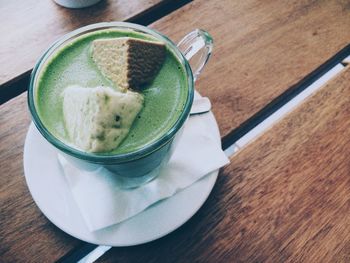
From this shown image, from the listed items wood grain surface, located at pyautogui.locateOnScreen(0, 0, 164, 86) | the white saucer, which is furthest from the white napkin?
wood grain surface, located at pyautogui.locateOnScreen(0, 0, 164, 86)

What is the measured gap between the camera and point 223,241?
2.07ft

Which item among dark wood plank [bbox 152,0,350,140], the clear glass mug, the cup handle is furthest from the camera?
dark wood plank [bbox 152,0,350,140]

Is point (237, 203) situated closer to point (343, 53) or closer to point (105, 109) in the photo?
point (105, 109)

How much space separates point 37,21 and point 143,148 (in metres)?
→ 0.51

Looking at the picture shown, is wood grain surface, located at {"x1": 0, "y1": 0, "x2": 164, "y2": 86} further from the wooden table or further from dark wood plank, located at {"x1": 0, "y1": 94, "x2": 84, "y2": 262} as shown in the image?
dark wood plank, located at {"x1": 0, "y1": 94, "x2": 84, "y2": 262}

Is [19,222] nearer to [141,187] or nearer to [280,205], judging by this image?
[141,187]

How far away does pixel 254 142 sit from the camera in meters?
0.73

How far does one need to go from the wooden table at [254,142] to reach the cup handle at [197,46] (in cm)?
11

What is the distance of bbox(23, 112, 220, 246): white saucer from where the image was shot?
1.94 ft

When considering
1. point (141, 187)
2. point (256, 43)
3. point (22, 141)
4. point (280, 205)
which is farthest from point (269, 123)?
point (22, 141)

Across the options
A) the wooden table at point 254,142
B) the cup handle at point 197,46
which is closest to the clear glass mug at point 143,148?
the cup handle at point 197,46

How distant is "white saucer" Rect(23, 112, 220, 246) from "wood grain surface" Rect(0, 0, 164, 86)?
207 millimetres

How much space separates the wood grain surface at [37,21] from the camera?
2.62ft

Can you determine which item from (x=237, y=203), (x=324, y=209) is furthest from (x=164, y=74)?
(x=324, y=209)
